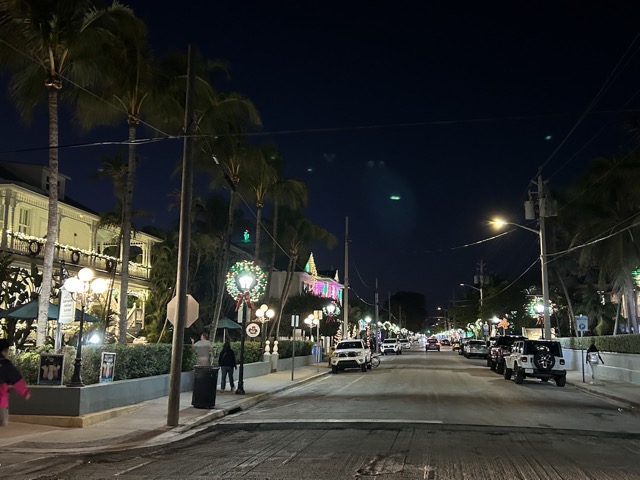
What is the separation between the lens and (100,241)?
123 feet

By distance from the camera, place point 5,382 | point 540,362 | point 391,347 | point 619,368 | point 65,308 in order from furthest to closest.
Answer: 1. point 391,347
2. point 619,368
3. point 540,362
4. point 65,308
5. point 5,382

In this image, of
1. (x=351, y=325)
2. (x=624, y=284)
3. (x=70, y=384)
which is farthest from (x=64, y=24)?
(x=351, y=325)

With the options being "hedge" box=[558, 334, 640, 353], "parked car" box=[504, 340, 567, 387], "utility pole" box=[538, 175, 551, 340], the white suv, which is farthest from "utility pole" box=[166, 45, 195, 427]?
"utility pole" box=[538, 175, 551, 340]

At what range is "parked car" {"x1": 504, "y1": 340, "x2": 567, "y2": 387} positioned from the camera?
2475cm

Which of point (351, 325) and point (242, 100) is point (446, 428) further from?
point (351, 325)

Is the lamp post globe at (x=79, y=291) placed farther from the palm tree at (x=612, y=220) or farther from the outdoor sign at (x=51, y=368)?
the palm tree at (x=612, y=220)

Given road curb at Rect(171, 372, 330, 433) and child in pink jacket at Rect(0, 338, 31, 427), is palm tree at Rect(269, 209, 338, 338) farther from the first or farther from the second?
child in pink jacket at Rect(0, 338, 31, 427)

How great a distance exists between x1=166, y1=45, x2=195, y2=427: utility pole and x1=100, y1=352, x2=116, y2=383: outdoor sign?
2155mm

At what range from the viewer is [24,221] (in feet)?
93.0

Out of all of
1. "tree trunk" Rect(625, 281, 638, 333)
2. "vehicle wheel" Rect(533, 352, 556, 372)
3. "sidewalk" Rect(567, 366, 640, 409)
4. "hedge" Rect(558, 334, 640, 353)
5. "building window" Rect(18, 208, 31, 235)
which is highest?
"building window" Rect(18, 208, 31, 235)

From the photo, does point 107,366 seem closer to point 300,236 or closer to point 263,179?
point 263,179

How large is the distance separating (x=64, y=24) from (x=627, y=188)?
27.4 metres

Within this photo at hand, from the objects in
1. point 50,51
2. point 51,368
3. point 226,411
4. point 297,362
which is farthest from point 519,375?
point 50,51

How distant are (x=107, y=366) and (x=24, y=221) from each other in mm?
15889
